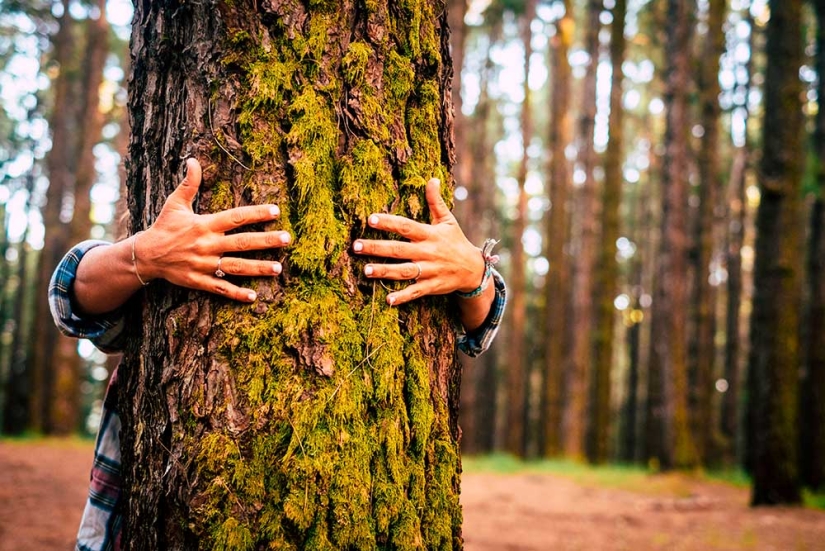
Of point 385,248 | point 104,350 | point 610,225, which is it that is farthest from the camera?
point 610,225

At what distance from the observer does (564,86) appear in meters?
15.0

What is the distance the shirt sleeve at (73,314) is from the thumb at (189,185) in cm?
47

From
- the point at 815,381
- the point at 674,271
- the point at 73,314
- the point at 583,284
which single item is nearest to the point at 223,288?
the point at 73,314

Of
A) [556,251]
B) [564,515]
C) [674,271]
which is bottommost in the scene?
[564,515]

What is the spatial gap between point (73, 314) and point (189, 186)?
692 mm

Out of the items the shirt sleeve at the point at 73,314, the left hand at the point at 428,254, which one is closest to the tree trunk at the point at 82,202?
the shirt sleeve at the point at 73,314

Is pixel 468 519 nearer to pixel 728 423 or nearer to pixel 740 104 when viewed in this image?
pixel 728 423

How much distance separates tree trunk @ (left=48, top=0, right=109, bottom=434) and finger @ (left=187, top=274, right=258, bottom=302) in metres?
13.1

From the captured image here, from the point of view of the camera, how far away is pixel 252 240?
1.58 meters

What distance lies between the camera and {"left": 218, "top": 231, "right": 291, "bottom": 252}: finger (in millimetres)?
1572

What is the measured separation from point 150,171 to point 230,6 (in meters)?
0.55

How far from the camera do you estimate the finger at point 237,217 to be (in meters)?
1.58

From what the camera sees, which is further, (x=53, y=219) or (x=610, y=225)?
(x=53, y=219)

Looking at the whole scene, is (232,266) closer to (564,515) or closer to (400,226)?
(400,226)
